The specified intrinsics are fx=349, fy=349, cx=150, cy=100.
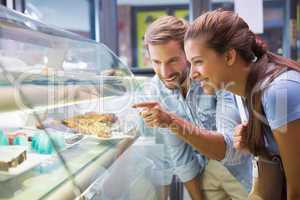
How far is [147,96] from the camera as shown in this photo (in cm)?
164

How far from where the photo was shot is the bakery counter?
77cm

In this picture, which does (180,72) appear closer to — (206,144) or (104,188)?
(206,144)

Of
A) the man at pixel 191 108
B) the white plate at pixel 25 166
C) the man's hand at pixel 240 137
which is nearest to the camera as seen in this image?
the white plate at pixel 25 166

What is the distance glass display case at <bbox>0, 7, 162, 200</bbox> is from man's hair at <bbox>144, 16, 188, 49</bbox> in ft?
1.01

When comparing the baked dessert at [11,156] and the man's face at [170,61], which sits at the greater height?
the man's face at [170,61]

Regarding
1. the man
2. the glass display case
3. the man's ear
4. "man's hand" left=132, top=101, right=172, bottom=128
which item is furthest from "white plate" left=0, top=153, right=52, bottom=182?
the man's ear

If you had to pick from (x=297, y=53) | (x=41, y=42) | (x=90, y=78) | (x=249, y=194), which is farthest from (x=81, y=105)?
(x=297, y=53)

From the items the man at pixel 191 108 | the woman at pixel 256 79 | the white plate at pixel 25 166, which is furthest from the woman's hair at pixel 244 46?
the white plate at pixel 25 166

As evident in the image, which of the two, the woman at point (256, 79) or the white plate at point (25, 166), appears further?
the woman at point (256, 79)

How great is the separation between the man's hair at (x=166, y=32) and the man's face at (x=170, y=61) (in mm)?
16

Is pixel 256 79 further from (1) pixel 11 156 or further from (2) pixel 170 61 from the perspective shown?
Answer: (1) pixel 11 156

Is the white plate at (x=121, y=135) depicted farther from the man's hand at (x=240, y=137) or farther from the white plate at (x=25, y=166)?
the man's hand at (x=240, y=137)

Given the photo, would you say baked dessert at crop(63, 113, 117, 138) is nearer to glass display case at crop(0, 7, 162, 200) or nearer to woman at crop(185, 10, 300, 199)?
glass display case at crop(0, 7, 162, 200)

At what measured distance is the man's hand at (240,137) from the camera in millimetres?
1206
